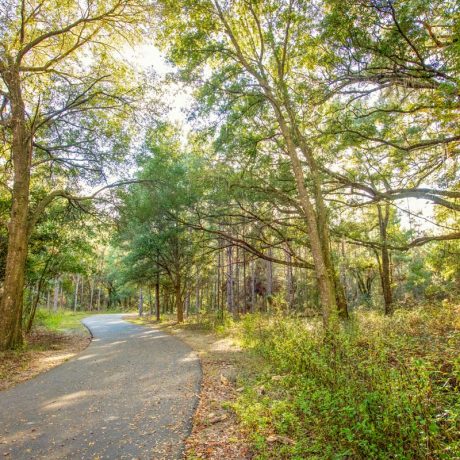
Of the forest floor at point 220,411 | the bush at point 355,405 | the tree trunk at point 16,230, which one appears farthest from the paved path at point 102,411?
the tree trunk at point 16,230

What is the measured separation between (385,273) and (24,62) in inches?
760

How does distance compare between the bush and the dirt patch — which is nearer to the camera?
the bush

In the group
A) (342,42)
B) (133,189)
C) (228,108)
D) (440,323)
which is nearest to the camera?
(342,42)

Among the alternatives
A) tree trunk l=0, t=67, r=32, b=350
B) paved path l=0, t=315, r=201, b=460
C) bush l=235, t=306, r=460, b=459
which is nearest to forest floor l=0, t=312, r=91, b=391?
paved path l=0, t=315, r=201, b=460

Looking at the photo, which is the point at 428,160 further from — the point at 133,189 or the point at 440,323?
the point at 133,189

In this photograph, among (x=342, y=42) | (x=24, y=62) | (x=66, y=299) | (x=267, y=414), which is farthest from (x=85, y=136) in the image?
(x=66, y=299)

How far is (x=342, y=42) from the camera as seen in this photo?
719 cm

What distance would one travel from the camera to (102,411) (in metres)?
5.07

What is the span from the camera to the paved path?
3.85 m

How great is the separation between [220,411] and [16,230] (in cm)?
889

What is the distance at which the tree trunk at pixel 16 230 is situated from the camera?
9.61 m

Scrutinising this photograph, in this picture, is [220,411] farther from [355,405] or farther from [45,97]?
[45,97]

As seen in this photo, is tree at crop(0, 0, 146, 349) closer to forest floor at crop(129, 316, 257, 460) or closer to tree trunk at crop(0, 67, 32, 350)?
tree trunk at crop(0, 67, 32, 350)

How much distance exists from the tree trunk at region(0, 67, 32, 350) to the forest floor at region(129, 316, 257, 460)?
597 centimetres
